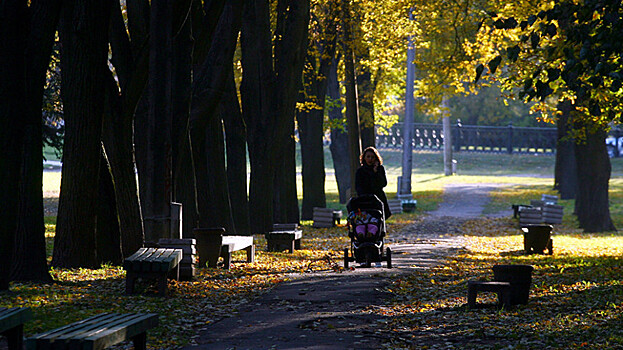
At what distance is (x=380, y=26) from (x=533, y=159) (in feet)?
124

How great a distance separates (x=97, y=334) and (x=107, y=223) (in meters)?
9.87

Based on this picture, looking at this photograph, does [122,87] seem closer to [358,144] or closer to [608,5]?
[608,5]

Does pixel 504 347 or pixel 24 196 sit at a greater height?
pixel 24 196

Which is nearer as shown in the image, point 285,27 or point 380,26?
point 285,27

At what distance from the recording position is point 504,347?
A: 895 cm

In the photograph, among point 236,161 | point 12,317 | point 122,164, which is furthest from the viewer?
point 236,161

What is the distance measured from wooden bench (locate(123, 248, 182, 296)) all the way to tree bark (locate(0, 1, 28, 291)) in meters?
1.47

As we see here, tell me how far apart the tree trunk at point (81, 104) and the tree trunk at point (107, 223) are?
0.89m

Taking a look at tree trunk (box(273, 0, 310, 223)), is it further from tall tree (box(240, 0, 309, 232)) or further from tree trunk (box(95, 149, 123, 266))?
tree trunk (box(95, 149, 123, 266))

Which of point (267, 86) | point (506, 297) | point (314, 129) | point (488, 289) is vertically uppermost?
point (267, 86)

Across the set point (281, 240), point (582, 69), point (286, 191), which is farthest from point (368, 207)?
point (286, 191)

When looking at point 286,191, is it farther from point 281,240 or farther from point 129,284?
point 129,284

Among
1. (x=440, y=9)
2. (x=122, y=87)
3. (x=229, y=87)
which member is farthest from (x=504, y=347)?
(x=440, y=9)

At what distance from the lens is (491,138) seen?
7262 centimetres
